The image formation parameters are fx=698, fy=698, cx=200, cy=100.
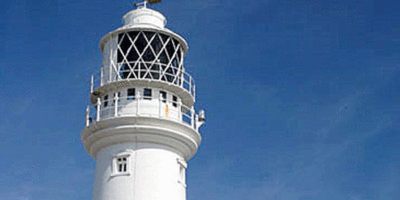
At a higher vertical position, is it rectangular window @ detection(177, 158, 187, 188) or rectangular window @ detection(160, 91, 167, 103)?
rectangular window @ detection(160, 91, 167, 103)

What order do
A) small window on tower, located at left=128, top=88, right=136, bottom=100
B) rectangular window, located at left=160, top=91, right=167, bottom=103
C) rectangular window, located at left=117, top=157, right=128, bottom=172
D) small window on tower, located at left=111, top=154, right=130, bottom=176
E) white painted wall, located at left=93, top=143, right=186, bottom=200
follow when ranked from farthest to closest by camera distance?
1. rectangular window, located at left=160, top=91, right=167, bottom=103
2. small window on tower, located at left=128, top=88, right=136, bottom=100
3. rectangular window, located at left=117, top=157, right=128, bottom=172
4. small window on tower, located at left=111, top=154, right=130, bottom=176
5. white painted wall, located at left=93, top=143, right=186, bottom=200

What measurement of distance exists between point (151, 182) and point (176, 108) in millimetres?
3733

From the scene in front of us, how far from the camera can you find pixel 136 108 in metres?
29.1

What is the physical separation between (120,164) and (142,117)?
2159mm

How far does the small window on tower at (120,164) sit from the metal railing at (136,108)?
5.57 ft

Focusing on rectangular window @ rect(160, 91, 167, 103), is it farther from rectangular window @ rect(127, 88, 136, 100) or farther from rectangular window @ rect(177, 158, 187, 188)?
rectangular window @ rect(177, 158, 187, 188)

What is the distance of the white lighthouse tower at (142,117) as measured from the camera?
28.5 m

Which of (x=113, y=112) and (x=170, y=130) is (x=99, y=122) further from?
(x=170, y=130)

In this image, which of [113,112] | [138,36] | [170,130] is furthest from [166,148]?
[138,36]

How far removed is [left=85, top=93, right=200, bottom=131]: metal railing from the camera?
2900 centimetres

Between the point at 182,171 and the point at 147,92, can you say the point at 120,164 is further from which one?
the point at 147,92

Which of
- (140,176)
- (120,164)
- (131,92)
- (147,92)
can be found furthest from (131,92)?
(140,176)

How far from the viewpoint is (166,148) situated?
2933cm

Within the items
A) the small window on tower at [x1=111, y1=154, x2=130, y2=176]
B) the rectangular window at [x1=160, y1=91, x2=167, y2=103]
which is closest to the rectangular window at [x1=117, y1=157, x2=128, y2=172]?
the small window on tower at [x1=111, y1=154, x2=130, y2=176]
